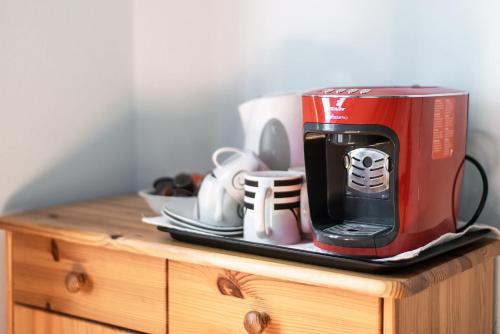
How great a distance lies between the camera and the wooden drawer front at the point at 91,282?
1400mm

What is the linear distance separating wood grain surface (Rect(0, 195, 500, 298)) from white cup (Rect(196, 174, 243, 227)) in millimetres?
78

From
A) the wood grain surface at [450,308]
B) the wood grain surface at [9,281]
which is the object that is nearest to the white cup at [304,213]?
the wood grain surface at [450,308]

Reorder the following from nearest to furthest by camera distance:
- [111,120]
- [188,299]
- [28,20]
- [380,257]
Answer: [380,257], [188,299], [28,20], [111,120]

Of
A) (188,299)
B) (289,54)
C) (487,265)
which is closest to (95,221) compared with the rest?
(188,299)

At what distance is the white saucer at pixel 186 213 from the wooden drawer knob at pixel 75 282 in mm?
217

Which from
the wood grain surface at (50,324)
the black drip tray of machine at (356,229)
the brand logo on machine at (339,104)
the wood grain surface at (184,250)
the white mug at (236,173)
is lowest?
the wood grain surface at (50,324)

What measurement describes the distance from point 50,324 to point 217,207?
1.51 ft

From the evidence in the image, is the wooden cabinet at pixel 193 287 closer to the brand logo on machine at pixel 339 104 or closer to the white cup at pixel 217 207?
the white cup at pixel 217 207

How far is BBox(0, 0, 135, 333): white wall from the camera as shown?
168cm

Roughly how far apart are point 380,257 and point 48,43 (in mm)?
976

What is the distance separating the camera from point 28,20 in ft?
5.57

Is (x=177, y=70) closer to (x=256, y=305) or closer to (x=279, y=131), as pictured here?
(x=279, y=131)

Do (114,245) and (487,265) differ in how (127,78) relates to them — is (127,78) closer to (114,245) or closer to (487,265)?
(114,245)

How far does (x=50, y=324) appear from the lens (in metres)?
1.55
